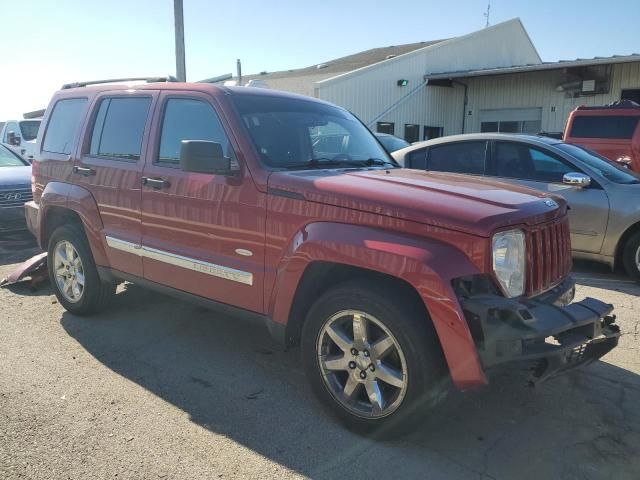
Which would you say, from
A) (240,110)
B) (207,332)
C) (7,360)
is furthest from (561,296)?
(7,360)

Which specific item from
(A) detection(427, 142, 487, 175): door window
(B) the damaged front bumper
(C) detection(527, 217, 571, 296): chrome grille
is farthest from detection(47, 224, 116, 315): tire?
(A) detection(427, 142, 487, 175): door window

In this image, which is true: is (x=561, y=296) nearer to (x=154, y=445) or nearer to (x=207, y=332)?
(x=154, y=445)

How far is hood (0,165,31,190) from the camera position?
833 centimetres

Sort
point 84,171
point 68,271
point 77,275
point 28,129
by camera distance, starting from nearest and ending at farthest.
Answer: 1. point 84,171
2. point 77,275
3. point 68,271
4. point 28,129

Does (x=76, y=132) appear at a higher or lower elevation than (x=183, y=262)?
higher

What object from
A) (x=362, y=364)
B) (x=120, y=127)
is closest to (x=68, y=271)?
(x=120, y=127)

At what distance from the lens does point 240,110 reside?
370cm

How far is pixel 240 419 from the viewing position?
3.28 metres

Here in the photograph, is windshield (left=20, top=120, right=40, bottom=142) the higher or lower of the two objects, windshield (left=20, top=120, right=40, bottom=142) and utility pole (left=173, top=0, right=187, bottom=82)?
the lower

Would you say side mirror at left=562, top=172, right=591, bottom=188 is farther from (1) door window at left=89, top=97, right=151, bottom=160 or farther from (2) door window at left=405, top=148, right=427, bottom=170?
(1) door window at left=89, top=97, right=151, bottom=160

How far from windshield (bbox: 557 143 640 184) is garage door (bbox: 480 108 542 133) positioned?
16007mm

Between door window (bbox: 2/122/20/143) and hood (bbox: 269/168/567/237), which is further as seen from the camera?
door window (bbox: 2/122/20/143)

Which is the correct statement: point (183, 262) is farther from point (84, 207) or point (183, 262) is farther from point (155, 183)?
point (84, 207)

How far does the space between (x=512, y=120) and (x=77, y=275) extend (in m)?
21.0
